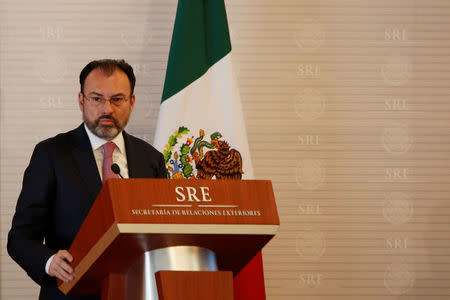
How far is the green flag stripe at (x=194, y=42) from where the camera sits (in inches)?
137

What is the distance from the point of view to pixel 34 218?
2184mm

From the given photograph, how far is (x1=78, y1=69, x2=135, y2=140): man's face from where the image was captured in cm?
234

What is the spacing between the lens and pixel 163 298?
1503 mm

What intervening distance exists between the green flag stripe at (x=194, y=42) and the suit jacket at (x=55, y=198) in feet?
3.96

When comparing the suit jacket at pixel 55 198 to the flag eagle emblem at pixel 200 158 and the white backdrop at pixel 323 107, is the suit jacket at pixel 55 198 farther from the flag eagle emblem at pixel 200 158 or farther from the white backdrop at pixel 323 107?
the white backdrop at pixel 323 107

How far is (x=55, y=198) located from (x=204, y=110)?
1358 millimetres

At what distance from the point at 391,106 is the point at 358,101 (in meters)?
0.21

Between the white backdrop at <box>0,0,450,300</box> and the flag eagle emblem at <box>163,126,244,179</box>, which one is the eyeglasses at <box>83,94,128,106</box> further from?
the white backdrop at <box>0,0,450,300</box>

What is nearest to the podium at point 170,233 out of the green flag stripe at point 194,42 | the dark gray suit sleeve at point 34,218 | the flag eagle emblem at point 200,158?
the dark gray suit sleeve at point 34,218

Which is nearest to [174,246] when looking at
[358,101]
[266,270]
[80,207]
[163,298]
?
[163,298]

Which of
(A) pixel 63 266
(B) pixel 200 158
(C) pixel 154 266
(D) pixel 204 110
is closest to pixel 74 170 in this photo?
(A) pixel 63 266

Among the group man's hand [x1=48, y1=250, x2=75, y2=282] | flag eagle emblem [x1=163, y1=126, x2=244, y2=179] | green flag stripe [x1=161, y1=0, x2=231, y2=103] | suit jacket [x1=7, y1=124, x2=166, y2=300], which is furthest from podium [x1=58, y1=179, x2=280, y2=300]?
green flag stripe [x1=161, y1=0, x2=231, y2=103]

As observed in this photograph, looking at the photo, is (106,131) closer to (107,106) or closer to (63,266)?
(107,106)

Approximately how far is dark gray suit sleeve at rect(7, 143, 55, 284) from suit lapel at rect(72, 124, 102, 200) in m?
0.10
